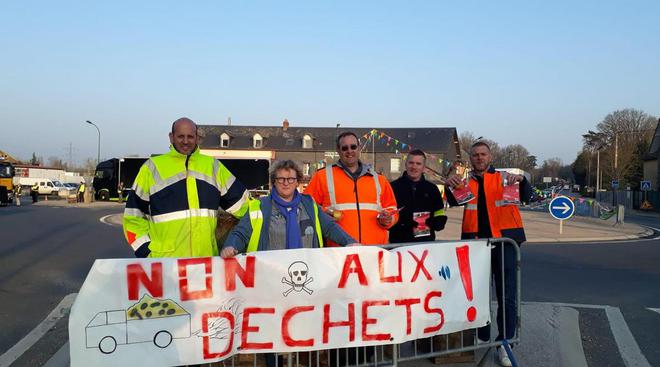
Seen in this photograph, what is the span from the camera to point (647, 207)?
44094mm

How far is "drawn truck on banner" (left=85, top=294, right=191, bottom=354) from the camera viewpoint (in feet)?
11.4

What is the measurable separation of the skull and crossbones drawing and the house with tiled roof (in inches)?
2040

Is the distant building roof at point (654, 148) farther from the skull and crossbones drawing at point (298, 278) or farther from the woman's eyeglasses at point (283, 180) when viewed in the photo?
the skull and crossbones drawing at point (298, 278)

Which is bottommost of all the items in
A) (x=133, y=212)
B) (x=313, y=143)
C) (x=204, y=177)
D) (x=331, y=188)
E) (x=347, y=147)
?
(x=133, y=212)

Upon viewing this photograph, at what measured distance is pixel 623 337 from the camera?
18.7 ft

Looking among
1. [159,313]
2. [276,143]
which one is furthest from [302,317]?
[276,143]

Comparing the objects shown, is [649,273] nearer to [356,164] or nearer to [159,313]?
[356,164]

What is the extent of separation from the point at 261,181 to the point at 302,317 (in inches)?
1224

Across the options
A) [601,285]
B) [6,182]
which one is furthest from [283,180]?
[6,182]

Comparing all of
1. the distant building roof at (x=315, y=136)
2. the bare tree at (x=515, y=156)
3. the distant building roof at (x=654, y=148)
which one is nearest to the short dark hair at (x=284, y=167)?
the distant building roof at (x=315, y=136)

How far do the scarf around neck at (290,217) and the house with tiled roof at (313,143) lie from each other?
51560 mm

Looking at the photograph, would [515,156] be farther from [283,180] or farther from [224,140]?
[283,180]

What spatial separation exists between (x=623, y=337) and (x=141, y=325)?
195 inches

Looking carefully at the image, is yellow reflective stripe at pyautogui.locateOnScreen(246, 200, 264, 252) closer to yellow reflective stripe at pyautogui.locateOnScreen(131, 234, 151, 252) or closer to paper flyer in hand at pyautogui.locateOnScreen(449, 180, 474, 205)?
yellow reflective stripe at pyautogui.locateOnScreen(131, 234, 151, 252)
